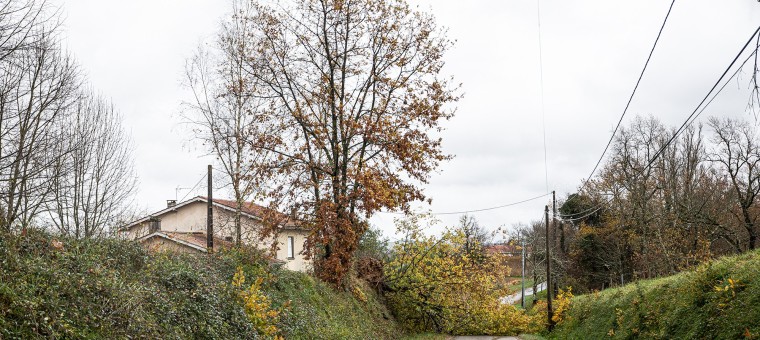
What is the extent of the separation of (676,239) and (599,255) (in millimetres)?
12127

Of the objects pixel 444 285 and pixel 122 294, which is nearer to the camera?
pixel 122 294

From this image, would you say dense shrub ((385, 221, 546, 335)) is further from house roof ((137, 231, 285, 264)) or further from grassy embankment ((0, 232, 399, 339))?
grassy embankment ((0, 232, 399, 339))

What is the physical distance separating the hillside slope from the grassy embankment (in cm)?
831

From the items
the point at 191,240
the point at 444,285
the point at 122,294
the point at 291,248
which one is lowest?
the point at 444,285

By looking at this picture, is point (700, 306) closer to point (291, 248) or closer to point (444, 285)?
point (444, 285)

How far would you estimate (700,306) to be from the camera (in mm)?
13797

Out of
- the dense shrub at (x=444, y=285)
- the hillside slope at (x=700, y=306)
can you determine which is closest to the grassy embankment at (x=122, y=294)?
the hillside slope at (x=700, y=306)

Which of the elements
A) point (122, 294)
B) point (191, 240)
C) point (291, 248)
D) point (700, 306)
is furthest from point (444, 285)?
point (122, 294)

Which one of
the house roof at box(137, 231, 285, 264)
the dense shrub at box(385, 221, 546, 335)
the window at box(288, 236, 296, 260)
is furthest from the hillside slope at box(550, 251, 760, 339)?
the window at box(288, 236, 296, 260)

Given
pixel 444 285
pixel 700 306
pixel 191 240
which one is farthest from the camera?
pixel 191 240

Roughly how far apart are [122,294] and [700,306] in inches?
461

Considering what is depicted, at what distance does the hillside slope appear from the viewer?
1160 centimetres

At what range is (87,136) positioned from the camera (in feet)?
81.1

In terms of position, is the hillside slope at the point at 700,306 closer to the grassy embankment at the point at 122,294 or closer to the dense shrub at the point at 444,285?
the dense shrub at the point at 444,285
